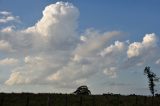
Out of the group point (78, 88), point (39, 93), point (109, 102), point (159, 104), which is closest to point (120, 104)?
point (109, 102)

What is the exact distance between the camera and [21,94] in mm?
67312

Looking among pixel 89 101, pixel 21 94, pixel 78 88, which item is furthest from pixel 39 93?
pixel 78 88

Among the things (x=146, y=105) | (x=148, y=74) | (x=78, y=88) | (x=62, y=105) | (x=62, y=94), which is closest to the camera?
(x=62, y=105)

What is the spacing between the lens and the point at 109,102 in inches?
2435

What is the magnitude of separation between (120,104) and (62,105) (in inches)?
428

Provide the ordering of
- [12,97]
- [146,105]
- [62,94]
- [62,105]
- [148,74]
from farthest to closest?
[148,74]
[62,94]
[12,97]
[146,105]
[62,105]

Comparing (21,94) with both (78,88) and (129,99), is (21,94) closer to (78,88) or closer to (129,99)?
(129,99)

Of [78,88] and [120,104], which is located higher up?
[78,88]

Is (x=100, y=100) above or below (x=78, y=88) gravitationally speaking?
below

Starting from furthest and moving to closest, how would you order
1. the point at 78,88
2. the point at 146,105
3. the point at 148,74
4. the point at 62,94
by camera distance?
the point at 148,74 < the point at 78,88 < the point at 62,94 < the point at 146,105

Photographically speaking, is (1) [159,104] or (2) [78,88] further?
(2) [78,88]

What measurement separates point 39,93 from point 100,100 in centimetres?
1349

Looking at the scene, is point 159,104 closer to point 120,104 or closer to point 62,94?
point 120,104

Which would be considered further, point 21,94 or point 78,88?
point 78,88
